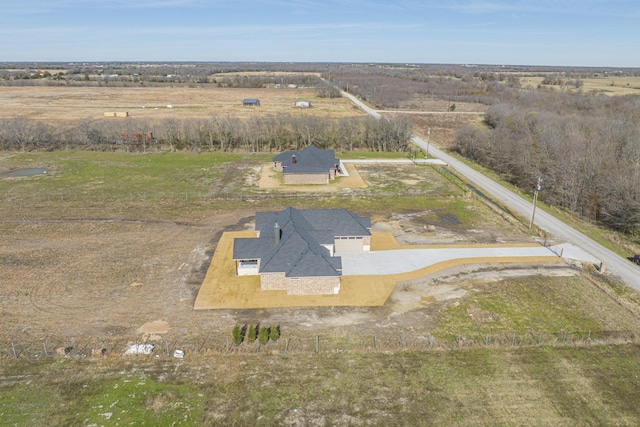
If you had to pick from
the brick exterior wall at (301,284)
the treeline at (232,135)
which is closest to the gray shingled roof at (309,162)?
the treeline at (232,135)

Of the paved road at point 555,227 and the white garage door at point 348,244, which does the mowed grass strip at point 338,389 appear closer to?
the paved road at point 555,227

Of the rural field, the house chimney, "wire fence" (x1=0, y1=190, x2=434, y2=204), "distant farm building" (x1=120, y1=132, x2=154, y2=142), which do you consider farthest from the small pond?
the house chimney

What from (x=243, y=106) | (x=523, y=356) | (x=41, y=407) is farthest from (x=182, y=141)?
(x=523, y=356)

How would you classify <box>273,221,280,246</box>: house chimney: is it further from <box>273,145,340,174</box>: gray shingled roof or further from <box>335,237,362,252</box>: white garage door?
<box>273,145,340,174</box>: gray shingled roof

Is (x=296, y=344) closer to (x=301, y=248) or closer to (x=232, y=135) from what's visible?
(x=301, y=248)

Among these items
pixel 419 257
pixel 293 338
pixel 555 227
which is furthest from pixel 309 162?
pixel 293 338

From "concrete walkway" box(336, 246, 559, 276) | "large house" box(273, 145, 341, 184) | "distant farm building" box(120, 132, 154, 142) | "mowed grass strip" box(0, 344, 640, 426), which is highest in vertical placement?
"distant farm building" box(120, 132, 154, 142)
